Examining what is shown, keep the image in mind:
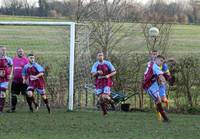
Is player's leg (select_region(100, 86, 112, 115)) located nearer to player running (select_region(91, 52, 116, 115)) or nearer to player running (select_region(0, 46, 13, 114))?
player running (select_region(91, 52, 116, 115))

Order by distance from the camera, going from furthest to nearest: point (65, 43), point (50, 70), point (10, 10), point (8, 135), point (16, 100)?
point (10, 10)
point (65, 43)
point (50, 70)
point (16, 100)
point (8, 135)

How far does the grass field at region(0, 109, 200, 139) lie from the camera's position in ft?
45.0

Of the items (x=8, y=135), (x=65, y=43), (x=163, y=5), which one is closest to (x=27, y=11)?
(x=163, y=5)

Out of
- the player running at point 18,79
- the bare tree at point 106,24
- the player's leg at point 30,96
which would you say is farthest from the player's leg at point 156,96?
the bare tree at point 106,24

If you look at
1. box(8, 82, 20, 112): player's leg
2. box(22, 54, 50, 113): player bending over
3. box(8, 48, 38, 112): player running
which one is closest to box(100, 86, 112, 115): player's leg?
box(22, 54, 50, 113): player bending over

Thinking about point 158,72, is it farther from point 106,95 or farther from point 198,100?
point 198,100

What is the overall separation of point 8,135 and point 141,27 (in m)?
12.1

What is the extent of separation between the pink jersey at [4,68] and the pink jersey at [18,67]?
0.60 meters

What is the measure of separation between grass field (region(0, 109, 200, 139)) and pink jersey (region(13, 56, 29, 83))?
1363 millimetres

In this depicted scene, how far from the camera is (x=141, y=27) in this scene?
2469cm

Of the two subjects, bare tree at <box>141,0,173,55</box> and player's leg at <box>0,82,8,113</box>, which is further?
bare tree at <box>141,0,173,55</box>

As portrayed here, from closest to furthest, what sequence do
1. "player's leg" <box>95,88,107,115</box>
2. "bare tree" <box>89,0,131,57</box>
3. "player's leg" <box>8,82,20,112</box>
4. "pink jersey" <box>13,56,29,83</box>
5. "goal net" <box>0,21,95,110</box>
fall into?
"player's leg" <box>95,88,107,115</box>
"pink jersey" <box>13,56,29,83</box>
"player's leg" <box>8,82,20,112</box>
"goal net" <box>0,21,95,110</box>
"bare tree" <box>89,0,131,57</box>

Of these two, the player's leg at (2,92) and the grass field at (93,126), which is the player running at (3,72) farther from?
the grass field at (93,126)

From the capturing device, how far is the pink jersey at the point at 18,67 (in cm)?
1983
